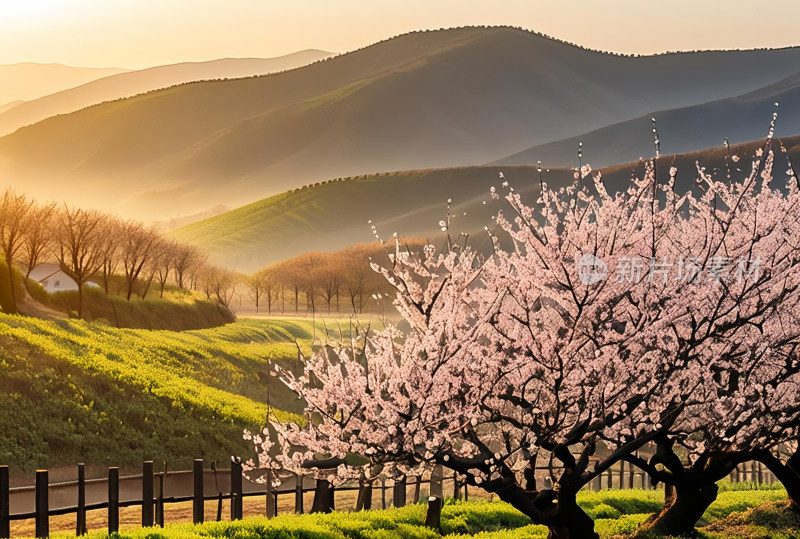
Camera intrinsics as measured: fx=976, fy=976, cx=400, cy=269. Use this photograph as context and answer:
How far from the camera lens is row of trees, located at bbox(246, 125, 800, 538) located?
17.7 m

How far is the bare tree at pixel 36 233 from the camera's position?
68.2 m

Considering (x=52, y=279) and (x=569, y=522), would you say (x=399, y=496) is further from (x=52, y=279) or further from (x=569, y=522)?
(x=52, y=279)

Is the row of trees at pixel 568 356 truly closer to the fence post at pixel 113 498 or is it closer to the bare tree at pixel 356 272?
the fence post at pixel 113 498

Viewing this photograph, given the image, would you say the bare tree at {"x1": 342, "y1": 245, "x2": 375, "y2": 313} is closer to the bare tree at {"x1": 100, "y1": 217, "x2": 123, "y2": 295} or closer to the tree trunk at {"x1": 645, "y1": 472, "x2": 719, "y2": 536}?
the bare tree at {"x1": 100, "y1": 217, "x2": 123, "y2": 295}

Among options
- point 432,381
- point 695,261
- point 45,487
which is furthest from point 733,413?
point 45,487

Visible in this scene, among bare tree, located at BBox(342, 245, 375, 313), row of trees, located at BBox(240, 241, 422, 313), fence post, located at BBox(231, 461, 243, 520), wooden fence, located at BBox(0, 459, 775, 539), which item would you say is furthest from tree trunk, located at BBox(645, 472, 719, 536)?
row of trees, located at BBox(240, 241, 422, 313)

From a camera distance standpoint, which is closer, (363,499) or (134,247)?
(363,499)

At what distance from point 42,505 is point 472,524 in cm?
1186

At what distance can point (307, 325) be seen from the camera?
116188mm

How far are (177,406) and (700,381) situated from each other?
35.9 m

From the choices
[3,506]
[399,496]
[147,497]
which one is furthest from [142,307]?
[3,506]

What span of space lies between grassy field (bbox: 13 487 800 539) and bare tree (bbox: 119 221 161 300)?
191ft

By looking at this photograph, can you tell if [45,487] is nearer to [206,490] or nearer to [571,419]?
[571,419]

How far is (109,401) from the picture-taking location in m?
48.2
